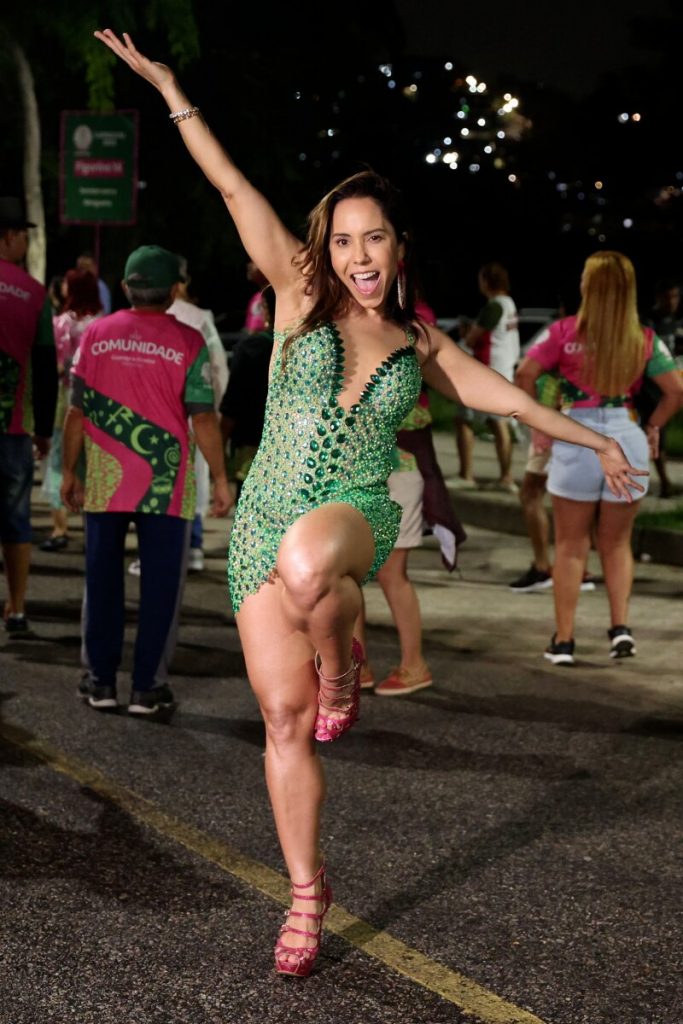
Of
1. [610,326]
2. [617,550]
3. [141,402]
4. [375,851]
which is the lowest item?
[375,851]

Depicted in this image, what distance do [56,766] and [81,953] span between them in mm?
1890

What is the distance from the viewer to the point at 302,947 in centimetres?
412

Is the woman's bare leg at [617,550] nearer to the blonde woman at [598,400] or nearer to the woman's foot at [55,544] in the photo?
the blonde woman at [598,400]

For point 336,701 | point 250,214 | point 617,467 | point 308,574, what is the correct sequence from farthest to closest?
point 617,467 → point 250,214 → point 336,701 → point 308,574

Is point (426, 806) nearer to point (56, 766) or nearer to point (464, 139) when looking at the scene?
point (56, 766)

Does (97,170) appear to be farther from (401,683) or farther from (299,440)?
(299,440)

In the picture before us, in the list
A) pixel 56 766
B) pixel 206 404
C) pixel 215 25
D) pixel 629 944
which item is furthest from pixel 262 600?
pixel 215 25

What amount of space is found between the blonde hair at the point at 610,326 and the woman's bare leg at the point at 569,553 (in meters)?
0.62

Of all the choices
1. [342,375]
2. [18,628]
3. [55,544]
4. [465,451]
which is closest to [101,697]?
[18,628]

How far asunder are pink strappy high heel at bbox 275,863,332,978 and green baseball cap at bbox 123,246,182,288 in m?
3.40

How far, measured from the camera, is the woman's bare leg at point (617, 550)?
27.0ft

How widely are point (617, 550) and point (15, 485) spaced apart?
122 inches

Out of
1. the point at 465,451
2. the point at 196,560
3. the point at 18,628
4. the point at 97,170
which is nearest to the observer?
the point at 18,628

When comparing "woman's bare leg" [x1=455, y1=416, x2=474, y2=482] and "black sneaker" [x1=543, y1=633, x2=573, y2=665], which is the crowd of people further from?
"woman's bare leg" [x1=455, y1=416, x2=474, y2=482]
